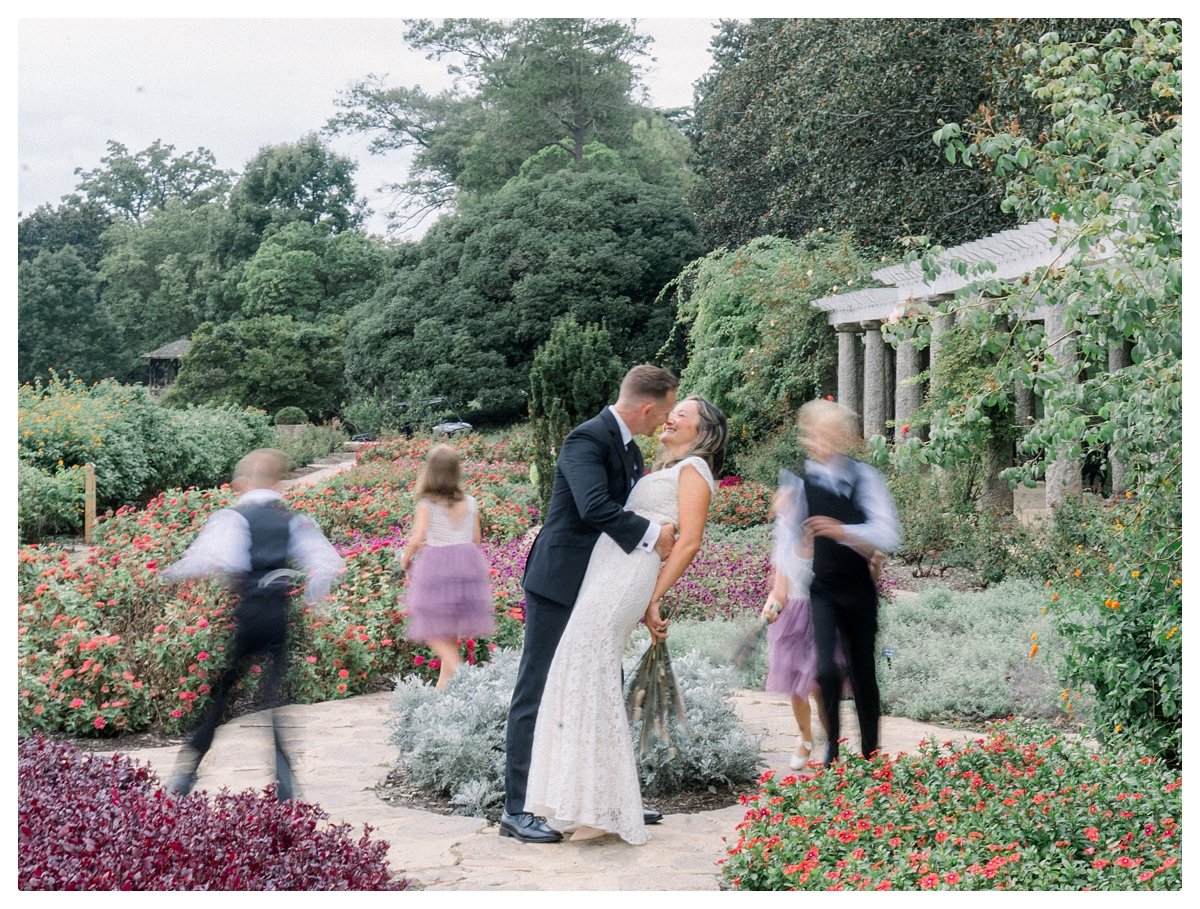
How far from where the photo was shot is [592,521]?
11.6 ft

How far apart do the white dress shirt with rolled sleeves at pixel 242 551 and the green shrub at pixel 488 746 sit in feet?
2.46

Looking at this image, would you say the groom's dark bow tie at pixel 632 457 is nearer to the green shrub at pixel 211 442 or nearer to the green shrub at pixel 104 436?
the green shrub at pixel 104 436

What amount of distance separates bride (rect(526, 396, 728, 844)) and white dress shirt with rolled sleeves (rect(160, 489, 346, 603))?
2.98 ft

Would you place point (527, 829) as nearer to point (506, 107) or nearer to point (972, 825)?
point (972, 825)

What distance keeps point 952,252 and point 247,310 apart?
63.3 feet

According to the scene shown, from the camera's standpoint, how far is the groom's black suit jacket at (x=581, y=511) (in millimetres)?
3557

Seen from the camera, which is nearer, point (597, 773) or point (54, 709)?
point (597, 773)

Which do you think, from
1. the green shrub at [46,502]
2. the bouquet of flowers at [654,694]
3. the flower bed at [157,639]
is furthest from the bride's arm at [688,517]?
the green shrub at [46,502]

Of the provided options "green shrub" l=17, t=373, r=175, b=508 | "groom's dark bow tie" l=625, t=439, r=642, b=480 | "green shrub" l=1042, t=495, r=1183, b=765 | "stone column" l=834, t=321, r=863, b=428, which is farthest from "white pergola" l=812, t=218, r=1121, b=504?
"green shrub" l=17, t=373, r=175, b=508

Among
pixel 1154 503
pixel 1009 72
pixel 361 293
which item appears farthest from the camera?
pixel 361 293

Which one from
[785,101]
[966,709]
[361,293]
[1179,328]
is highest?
[785,101]

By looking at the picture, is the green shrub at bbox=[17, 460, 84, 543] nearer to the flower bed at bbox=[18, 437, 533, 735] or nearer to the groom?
the flower bed at bbox=[18, 437, 533, 735]
